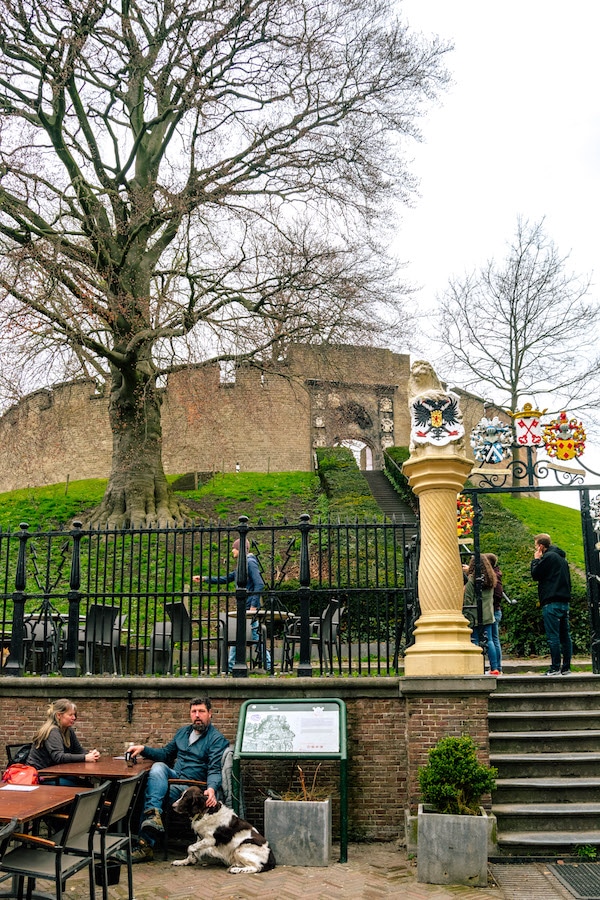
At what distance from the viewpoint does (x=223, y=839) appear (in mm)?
6555

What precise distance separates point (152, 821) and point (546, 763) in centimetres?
361

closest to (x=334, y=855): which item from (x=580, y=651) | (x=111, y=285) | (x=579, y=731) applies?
(x=579, y=731)

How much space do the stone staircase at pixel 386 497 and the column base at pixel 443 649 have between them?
46.1 ft

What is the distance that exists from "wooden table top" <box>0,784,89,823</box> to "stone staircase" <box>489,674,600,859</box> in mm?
3626

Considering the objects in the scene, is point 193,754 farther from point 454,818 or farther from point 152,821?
point 454,818

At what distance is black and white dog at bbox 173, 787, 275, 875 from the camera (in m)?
6.47

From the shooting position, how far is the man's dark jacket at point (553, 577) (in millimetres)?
9195

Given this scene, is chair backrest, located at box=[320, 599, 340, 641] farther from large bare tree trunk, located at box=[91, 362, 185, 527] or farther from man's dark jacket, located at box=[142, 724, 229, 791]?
large bare tree trunk, located at box=[91, 362, 185, 527]

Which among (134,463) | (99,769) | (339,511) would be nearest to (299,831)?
(99,769)

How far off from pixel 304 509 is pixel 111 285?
1006 cm

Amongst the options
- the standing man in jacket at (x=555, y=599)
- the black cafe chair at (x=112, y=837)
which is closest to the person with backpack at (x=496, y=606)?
the standing man in jacket at (x=555, y=599)

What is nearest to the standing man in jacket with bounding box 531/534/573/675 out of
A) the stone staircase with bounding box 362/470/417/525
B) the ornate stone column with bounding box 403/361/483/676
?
the ornate stone column with bounding box 403/361/483/676

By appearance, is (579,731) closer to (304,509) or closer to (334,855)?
(334,855)

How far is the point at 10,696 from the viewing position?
8.12 m
